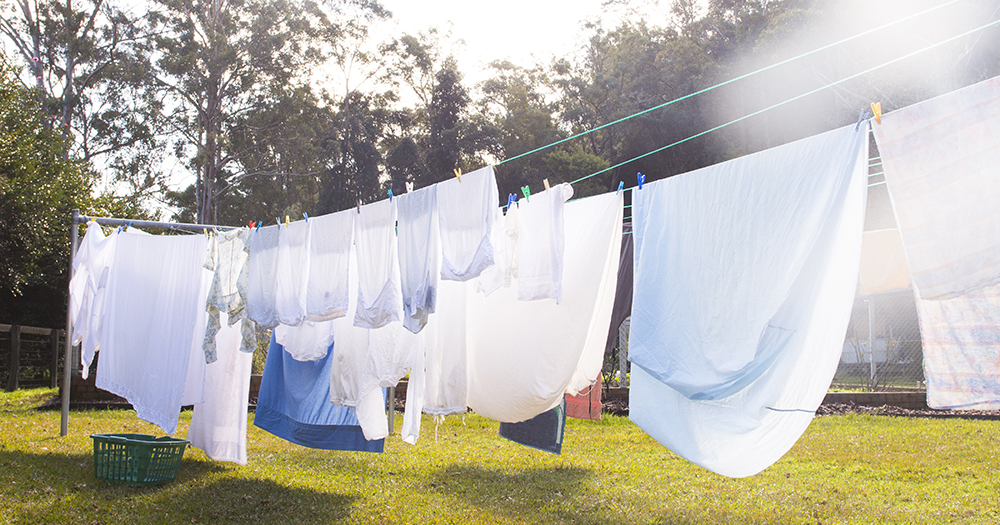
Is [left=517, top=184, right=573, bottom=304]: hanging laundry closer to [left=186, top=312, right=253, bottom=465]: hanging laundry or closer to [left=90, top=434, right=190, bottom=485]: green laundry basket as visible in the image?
[left=186, top=312, right=253, bottom=465]: hanging laundry

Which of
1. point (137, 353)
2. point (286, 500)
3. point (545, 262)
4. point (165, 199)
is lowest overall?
point (286, 500)

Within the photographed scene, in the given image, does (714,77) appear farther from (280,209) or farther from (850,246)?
(850,246)

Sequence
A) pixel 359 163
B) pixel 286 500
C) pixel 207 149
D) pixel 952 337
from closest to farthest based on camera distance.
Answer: pixel 952 337, pixel 286 500, pixel 207 149, pixel 359 163

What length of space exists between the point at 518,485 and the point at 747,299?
9.63 ft

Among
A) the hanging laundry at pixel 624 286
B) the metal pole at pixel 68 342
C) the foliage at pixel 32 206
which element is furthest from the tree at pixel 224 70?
the hanging laundry at pixel 624 286

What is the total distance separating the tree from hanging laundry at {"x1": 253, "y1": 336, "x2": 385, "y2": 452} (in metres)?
16.3

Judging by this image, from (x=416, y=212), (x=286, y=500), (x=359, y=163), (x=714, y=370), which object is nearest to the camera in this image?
(x=714, y=370)

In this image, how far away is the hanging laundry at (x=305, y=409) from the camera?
4.29 metres

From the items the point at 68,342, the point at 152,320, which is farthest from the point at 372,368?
the point at 68,342

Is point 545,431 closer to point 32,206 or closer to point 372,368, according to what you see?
point 372,368

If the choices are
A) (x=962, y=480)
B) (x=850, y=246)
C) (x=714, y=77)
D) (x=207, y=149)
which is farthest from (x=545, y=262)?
(x=207, y=149)

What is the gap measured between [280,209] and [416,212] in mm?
20517

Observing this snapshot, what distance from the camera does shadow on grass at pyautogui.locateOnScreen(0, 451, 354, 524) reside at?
409cm

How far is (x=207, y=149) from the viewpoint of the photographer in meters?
19.5
